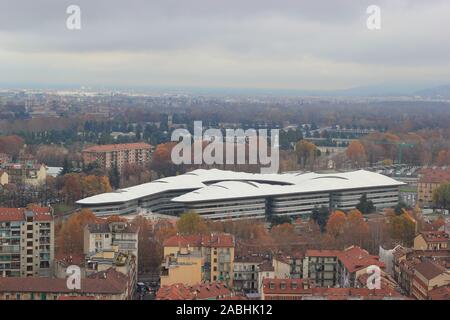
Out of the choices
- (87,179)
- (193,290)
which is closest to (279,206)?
(87,179)

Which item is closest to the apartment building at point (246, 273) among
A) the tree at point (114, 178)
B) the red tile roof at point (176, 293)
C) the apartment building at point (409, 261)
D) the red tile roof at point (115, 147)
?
the apartment building at point (409, 261)

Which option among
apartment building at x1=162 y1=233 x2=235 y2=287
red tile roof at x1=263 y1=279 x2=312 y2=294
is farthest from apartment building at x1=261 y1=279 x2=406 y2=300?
apartment building at x1=162 y1=233 x2=235 y2=287

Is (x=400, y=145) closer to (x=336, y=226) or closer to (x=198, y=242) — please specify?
(x=336, y=226)

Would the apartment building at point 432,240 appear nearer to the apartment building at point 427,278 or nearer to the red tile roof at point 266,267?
the apartment building at point 427,278

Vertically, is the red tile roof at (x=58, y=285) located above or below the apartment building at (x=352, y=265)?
above

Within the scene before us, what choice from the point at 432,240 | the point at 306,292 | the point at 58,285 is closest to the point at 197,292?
the point at 306,292
